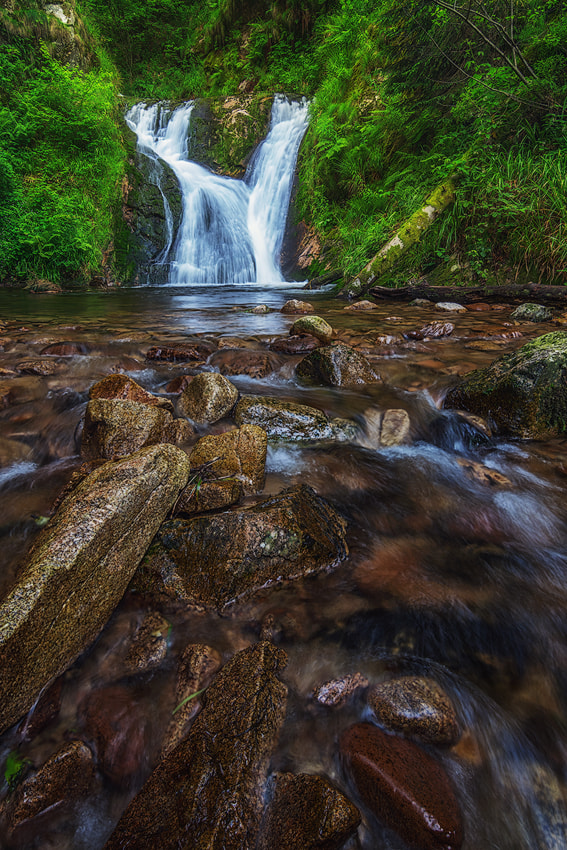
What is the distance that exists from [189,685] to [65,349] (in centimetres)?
457

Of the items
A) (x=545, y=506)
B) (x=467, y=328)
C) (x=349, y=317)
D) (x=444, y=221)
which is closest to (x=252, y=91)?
(x=444, y=221)

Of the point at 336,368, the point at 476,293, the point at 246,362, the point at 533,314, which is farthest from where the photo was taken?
the point at 476,293

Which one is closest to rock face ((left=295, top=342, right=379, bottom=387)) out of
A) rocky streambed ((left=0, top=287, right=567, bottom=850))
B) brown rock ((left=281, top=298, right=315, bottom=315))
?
rocky streambed ((left=0, top=287, right=567, bottom=850))

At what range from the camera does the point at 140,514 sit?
177 centimetres

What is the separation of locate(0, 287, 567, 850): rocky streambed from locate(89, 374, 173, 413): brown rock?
23 millimetres

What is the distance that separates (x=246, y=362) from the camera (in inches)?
175

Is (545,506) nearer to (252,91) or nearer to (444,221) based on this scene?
(444,221)

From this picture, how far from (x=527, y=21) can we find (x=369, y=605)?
1133 centimetres

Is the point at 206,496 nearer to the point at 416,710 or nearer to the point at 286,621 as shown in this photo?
the point at 286,621

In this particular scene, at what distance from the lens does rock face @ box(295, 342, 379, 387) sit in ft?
12.9

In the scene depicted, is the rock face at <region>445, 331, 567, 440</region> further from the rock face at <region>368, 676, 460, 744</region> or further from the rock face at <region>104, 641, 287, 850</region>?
the rock face at <region>104, 641, 287, 850</region>

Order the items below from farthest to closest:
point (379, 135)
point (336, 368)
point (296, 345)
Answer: point (379, 135), point (296, 345), point (336, 368)

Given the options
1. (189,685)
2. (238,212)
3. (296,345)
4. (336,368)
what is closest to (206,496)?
(189,685)

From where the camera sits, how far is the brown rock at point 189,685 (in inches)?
49.0
